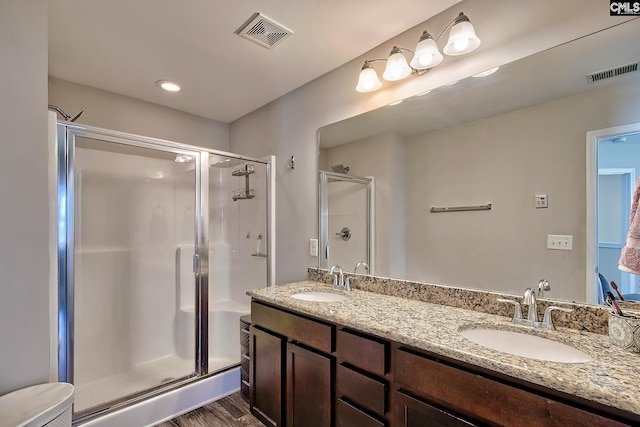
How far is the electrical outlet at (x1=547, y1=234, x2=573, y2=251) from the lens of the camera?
125cm

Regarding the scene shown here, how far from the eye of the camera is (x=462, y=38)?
1.39m

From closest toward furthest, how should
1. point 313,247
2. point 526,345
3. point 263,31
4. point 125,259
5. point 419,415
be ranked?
1. point 419,415
2. point 526,345
3. point 263,31
4. point 313,247
5. point 125,259

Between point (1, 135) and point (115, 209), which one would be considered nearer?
point (1, 135)

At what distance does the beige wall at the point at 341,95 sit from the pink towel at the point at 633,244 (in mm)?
713

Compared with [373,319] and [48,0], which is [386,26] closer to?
[373,319]

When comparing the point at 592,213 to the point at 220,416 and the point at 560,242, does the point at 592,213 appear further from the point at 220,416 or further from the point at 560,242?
the point at 220,416

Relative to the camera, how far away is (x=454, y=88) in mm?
1569

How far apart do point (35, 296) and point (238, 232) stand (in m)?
1.66

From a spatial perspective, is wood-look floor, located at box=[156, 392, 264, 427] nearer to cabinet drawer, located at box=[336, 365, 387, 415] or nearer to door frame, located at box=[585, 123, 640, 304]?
cabinet drawer, located at box=[336, 365, 387, 415]

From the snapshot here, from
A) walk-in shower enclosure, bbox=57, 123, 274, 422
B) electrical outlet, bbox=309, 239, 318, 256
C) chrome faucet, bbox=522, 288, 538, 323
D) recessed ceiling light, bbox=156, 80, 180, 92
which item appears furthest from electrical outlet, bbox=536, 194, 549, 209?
recessed ceiling light, bbox=156, 80, 180, 92

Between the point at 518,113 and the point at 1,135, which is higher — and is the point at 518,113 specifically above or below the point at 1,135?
above

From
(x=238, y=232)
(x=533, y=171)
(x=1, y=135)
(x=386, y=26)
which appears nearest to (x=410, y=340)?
(x=533, y=171)

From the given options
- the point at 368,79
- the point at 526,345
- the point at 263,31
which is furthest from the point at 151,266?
the point at 526,345

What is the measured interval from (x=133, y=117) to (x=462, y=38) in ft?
8.63
